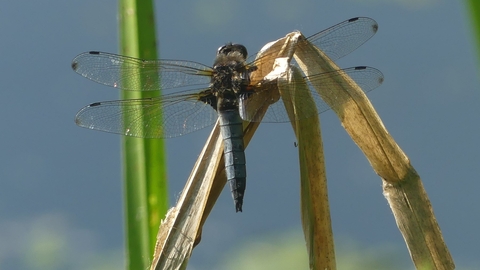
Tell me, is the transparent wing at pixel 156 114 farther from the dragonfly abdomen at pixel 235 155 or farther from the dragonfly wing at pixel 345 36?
the dragonfly wing at pixel 345 36

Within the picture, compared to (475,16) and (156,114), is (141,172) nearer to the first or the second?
(156,114)

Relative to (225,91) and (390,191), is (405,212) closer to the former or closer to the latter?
(390,191)

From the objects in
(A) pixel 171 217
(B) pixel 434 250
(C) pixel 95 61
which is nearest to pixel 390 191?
(B) pixel 434 250

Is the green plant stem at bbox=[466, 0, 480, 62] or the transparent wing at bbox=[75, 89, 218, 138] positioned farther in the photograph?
the transparent wing at bbox=[75, 89, 218, 138]

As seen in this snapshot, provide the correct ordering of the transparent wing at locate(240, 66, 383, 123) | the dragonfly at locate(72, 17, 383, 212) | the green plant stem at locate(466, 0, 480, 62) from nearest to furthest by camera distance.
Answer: the green plant stem at locate(466, 0, 480, 62), the transparent wing at locate(240, 66, 383, 123), the dragonfly at locate(72, 17, 383, 212)

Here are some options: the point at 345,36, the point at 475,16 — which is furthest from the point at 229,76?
the point at 475,16

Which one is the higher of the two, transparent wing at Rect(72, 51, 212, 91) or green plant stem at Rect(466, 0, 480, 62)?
transparent wing at Rect(72, 51, 212, 91)

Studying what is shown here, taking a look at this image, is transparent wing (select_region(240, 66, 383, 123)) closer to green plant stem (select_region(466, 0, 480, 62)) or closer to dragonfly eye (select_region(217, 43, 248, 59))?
dragonfly eye (select_region(217, 43, 248, 59))

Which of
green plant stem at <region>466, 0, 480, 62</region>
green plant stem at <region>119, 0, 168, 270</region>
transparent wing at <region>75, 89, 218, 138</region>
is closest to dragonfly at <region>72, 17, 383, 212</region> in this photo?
transparent wing at <region>75, 89, 218, 138</region>
